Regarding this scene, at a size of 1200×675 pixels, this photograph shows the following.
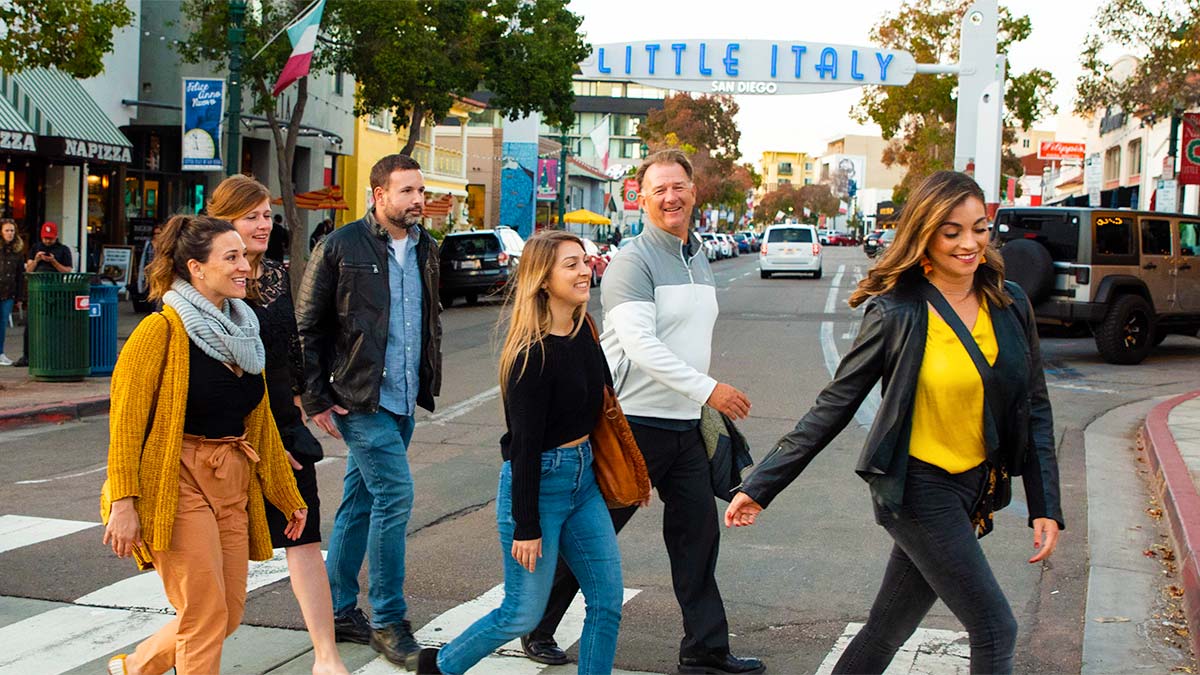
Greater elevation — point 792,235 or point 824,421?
point 792,235

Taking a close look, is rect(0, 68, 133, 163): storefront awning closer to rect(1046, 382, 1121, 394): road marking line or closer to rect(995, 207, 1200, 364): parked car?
rect(995, 207, 1200, 364): parked car

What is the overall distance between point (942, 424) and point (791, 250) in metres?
37.4

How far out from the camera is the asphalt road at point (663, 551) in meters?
5.77

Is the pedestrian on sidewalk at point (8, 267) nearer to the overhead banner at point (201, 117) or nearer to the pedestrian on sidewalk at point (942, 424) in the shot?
the overhead banner at point (201, 117)

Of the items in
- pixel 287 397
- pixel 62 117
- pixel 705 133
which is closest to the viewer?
pixel 287 397

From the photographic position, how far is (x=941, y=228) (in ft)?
12.8

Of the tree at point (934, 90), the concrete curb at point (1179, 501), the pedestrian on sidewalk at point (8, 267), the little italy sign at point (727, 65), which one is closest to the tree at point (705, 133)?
the tree at point (934, 90)

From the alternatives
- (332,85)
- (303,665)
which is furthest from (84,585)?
(332,85)

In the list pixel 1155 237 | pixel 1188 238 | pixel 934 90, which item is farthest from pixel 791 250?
pixel 1155 237

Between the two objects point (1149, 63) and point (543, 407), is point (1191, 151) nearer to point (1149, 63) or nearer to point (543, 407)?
point (1149, 63)

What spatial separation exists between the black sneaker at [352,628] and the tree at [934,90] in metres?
43.4

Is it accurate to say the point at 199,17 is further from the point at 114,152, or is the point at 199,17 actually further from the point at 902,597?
the point at 902,597

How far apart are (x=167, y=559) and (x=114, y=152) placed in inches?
809

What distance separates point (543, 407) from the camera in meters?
4.19
